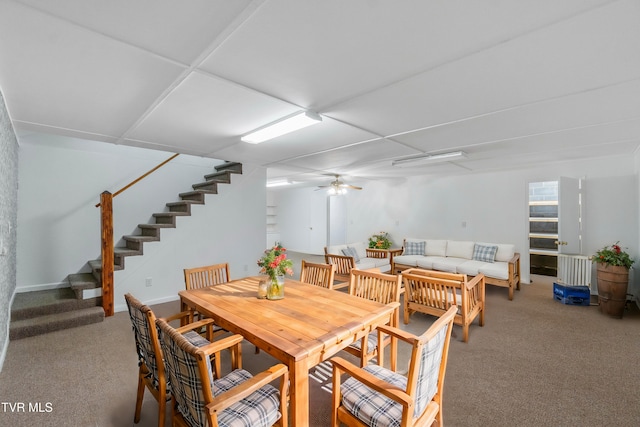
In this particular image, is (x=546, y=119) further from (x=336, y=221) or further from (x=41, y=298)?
(x=336, y=221)

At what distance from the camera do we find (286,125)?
2.78m

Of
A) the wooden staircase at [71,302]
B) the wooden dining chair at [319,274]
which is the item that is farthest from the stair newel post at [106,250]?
the wooden dining chair at [319,274]

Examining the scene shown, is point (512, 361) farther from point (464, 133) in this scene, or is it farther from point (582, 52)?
point (582, 52)

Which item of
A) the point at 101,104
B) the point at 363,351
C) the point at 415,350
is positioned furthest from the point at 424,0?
the point at 101,104

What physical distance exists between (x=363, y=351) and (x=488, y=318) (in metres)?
2.62

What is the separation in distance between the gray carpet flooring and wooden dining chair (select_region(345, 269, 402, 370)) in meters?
0.46

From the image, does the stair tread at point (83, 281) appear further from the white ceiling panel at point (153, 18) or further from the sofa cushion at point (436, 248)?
the sofa cushion at point (436, 248)

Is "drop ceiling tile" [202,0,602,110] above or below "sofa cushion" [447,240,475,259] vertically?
above

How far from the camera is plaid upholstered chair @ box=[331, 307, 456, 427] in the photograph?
4.25ft

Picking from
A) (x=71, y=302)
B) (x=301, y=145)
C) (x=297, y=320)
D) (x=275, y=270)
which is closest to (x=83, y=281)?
(x=71, y=302)

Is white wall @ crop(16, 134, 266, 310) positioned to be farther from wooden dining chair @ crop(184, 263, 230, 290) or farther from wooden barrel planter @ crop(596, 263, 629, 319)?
wooden barrel planter @ crop(596, 263, 629, 319)

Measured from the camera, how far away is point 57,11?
1297 mm

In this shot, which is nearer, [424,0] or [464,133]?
[424,0]

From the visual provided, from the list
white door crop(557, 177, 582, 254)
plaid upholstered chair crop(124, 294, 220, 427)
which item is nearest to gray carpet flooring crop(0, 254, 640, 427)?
plaid upholstered chair crop(124, 294, 220, 427)
